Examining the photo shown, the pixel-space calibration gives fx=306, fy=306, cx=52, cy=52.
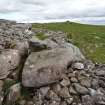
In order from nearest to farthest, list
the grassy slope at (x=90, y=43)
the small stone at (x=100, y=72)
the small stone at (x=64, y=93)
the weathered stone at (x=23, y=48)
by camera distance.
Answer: the small stone at (x=64, y=93) → the small stone at (x=100, y=72) → the weathered stone at (x=23, y=48) → the grassy slope at (x=90, y=43)

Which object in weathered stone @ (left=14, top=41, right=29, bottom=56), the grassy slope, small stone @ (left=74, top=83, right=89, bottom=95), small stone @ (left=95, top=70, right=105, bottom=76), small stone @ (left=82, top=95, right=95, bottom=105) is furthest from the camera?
the grassy slope

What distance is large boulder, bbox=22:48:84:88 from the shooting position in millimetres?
21797

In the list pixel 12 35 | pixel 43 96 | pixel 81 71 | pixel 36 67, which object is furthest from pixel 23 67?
pixel 12 35

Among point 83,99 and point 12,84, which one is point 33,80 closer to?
point 12,84

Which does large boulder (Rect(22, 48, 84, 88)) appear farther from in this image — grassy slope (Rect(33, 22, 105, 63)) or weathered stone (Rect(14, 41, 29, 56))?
grassy slope (Rect(33, 22, 105, 63))

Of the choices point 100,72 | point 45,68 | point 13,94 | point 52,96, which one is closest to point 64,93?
point 52,96

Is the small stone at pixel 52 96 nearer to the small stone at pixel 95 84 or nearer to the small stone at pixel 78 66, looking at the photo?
the small stone at pixel 95 84

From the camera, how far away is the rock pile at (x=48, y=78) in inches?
843

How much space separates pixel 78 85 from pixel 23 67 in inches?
173

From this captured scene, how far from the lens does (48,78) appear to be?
2194 cm

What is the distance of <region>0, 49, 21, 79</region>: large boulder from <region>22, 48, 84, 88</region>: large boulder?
1290 mm

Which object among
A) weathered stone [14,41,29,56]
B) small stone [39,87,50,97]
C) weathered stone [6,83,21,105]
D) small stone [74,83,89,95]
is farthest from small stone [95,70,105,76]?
weathered stone [6,83,21,105]

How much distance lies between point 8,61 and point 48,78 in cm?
369

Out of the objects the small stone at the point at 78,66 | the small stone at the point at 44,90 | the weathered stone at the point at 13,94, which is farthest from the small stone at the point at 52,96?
the small stone at the point at 78,66
